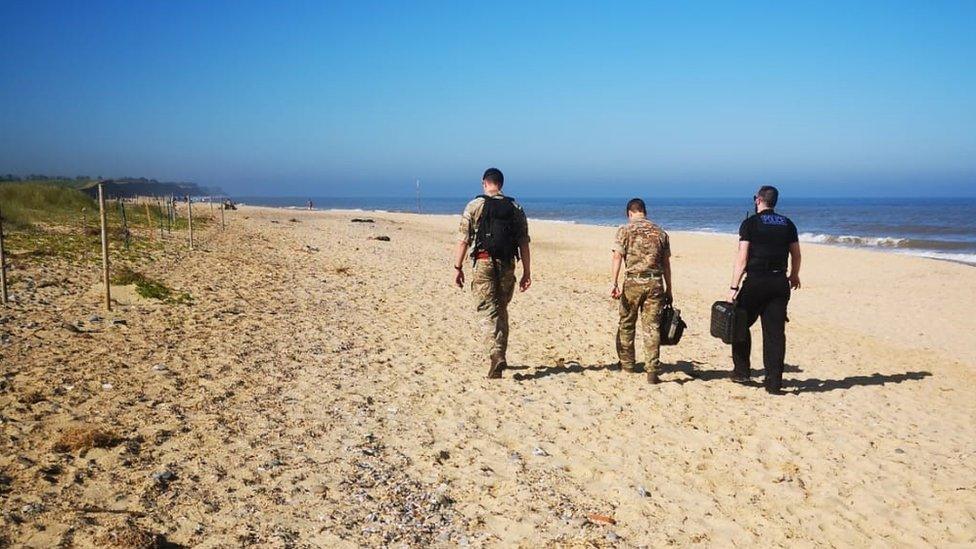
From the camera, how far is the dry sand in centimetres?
366

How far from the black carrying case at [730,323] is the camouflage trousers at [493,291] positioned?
6.98ft

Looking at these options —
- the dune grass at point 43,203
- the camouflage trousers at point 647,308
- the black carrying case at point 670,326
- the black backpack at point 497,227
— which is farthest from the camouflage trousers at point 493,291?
the dune grass at point 43,203

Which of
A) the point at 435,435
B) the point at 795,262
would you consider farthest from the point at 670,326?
the point at 435,435

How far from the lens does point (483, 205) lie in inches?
240

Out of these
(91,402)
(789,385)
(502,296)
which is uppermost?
(502,296)

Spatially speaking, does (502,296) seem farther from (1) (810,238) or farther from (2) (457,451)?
(1) (810,238)

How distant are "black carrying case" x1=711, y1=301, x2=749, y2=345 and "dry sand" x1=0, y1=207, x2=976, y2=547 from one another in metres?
0.61

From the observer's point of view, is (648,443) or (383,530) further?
(648,443)

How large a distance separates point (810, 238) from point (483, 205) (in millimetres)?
35185

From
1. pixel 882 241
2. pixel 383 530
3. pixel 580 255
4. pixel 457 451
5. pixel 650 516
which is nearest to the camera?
pixel 383 530

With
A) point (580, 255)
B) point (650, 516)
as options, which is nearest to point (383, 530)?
point (650, 516)

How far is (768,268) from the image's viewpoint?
605 cm

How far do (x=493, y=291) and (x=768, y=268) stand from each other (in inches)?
106

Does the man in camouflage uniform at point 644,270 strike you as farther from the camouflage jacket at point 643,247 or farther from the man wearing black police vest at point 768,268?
the man wearing black police vest at point 768,268
